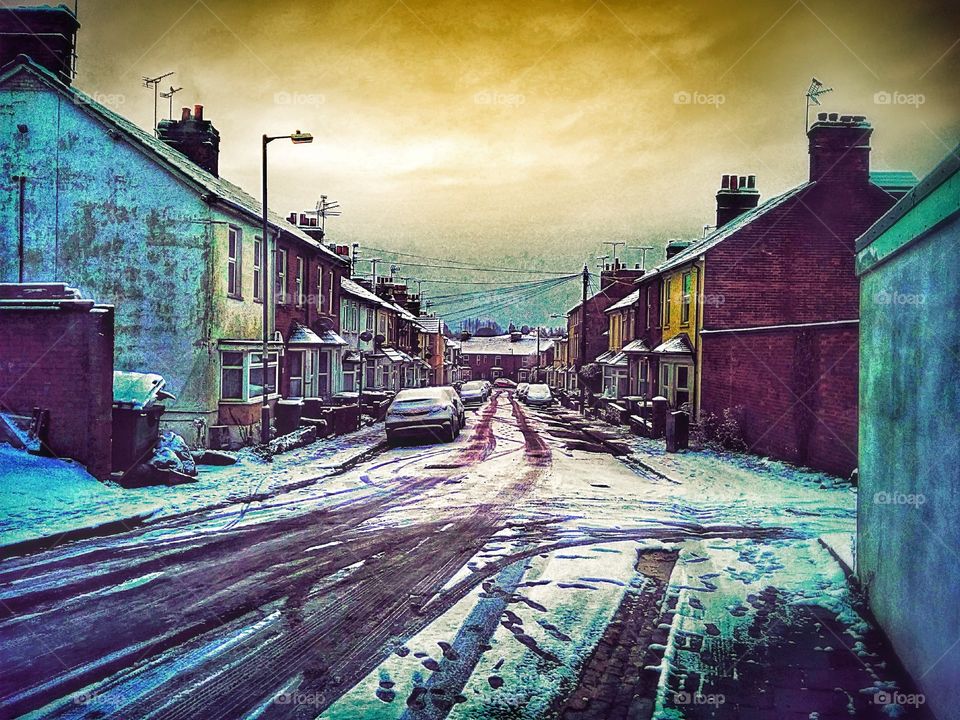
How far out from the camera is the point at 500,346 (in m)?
126

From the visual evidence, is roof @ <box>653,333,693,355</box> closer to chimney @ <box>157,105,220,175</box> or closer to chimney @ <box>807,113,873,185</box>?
chimney @ <box>807,113,873,185</box>

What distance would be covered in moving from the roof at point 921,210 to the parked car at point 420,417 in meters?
15.2

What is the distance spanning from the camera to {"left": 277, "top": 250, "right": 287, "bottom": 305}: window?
22.0 m

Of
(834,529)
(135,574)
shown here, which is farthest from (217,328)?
(834,529)

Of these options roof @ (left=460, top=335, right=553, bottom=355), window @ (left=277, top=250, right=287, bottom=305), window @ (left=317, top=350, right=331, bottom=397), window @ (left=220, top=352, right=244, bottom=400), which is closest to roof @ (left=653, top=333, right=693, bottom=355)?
window @ (left=277, top=250, right=287, bottom=305)

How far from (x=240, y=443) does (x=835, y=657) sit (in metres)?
16.4

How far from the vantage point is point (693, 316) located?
2331cm

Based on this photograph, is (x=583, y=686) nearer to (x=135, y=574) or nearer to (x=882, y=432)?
(x=882, y=432)

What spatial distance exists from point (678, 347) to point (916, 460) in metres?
18.8

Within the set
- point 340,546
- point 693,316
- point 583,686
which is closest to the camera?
point 583,686

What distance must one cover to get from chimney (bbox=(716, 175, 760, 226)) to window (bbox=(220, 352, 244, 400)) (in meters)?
20.6

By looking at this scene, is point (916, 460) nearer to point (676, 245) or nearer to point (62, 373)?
point (62, 373)

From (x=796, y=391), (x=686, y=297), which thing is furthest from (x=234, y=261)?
(x=686, y=297)

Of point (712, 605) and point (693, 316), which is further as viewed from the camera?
point (693, 316)
